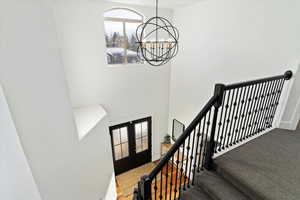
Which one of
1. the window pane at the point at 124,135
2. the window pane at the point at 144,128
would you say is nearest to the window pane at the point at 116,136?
the window pane at the point at 124,135

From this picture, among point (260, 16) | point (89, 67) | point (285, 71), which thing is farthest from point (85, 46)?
point (285, 71)

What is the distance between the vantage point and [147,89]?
4.89 m

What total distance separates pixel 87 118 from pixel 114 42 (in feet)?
7.22

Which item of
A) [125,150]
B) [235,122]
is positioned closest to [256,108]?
[235,122]

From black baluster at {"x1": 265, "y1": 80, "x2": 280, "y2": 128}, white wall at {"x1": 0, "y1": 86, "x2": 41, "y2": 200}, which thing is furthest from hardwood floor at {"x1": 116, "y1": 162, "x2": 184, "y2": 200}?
white wall at {"x1": 0, "y1": 86, "x2": 41, "y2": 200}

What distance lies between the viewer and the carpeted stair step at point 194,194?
5.59 feet

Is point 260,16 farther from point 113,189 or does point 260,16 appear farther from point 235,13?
point 113,189

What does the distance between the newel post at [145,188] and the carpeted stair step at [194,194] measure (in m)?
0.54

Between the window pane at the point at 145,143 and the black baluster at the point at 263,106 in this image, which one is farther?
the window pane at the point at 145,143

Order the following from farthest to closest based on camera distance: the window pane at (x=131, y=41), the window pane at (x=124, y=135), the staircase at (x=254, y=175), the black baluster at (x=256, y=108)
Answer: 1. the window pane at (x=124, y=135)
2. the window pane at (x=131, y=41)
3. the black baluster at (x=256, y=108)
4. the staircase at (x=254, y=175)

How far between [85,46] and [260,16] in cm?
365

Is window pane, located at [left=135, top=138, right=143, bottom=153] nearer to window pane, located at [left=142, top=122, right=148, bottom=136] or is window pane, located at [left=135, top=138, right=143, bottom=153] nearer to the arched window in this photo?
window pane, located at [left=142, top=122, right=148, bottom=136]

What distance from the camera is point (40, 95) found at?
1738 mm

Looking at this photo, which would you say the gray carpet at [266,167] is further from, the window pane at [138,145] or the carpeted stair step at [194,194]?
the window pane at [138,145]
